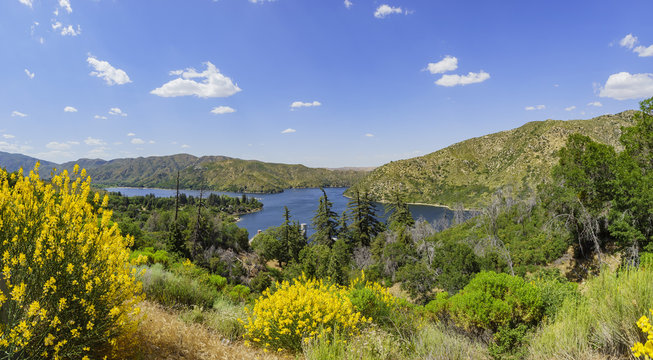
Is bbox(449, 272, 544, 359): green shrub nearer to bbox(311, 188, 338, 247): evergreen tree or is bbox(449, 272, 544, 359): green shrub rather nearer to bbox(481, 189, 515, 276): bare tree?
bbox(481, 189, 515, 276): bare tree

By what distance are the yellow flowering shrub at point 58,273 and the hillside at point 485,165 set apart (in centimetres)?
8920

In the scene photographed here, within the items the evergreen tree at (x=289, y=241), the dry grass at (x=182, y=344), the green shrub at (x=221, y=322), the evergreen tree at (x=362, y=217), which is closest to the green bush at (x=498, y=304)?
Answer: the dry grass at (x=182, y=344)

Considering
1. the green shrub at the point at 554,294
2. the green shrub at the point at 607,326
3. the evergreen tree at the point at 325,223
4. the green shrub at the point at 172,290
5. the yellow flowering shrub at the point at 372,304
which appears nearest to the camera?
the green shrub at the point at 607,326

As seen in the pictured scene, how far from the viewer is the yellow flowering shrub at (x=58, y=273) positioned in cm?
240

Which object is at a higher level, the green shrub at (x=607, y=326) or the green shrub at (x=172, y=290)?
the green shrub at (x=607, y=326)

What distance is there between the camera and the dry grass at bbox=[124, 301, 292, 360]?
3.59 meters

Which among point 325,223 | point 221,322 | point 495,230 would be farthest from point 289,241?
point 221,322

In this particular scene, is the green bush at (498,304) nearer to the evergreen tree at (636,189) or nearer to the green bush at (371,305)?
the green bush at (371,305)

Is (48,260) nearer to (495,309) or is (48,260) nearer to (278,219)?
(495,309)

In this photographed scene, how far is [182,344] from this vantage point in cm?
391

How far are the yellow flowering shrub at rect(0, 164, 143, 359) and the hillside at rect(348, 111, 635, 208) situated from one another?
89.2m

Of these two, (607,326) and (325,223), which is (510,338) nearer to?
(607,326)

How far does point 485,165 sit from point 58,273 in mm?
142429

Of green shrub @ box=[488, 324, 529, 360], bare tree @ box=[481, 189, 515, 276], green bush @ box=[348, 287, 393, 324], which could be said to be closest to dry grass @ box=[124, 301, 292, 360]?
green bush @ box=[348, 287, 393, 324]
